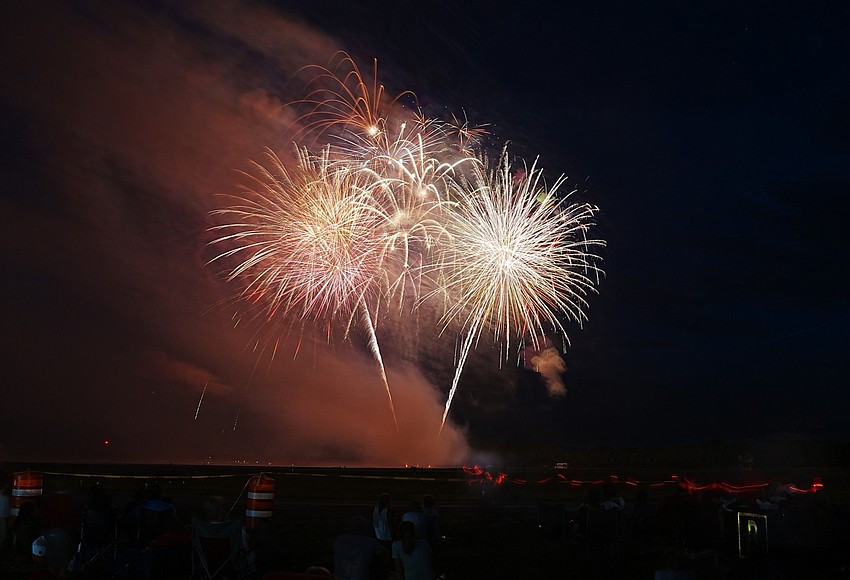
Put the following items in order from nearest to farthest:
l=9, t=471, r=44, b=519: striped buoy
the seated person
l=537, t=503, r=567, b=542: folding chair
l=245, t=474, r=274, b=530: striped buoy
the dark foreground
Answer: the seated person → the dark foreground → l=245, t=474, r=274, b=530: striped buoy → l=9, t=471, r=44, b=519: striped buoy → l=537, t=503, r=567, b=542: folding chair

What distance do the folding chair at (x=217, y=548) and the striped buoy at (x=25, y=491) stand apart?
21.5 feet

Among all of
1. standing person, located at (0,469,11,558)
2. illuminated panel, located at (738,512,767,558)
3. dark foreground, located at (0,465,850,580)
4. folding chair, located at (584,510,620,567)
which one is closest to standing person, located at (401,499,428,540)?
dark foreground, located at (0,465,850,580)

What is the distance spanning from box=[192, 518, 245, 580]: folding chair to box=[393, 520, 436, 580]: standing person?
210 cm

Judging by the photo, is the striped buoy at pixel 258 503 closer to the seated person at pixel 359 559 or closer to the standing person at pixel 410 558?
the standing person at pixel 410 558

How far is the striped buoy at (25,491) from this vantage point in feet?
47.4

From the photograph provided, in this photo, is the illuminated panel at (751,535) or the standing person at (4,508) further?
the standing person at (4,508)

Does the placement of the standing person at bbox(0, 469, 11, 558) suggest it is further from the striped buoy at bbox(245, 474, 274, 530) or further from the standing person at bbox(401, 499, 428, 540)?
the standing person at bbox(401, 499, 428, 540)

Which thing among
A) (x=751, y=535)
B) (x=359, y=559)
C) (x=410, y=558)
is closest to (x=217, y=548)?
(x=359, y=559)

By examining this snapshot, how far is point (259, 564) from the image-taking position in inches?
385

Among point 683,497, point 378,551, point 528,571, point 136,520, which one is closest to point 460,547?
point 528,571

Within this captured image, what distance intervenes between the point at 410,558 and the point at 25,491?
30.3 ft

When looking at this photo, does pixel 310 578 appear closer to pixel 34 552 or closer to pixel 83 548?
pixel 83 548

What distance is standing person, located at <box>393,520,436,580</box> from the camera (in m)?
8.79

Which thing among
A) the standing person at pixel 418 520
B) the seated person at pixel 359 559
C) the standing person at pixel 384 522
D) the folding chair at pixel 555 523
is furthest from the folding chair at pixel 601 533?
the seated person at pixel 359 559
